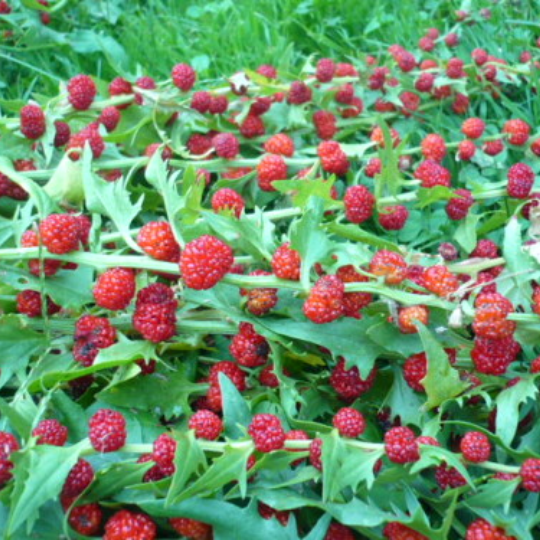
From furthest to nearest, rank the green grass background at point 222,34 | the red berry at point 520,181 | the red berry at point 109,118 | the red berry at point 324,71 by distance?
the green grass background at point 222,34
the red berry at point 324,71
the red berry at point 109,118
the red berry at point 520,181

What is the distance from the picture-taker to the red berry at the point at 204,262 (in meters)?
1.41

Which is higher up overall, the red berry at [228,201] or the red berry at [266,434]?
the red berry at [228,201]

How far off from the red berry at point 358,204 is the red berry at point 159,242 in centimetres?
61

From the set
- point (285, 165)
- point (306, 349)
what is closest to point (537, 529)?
point (306, 349)

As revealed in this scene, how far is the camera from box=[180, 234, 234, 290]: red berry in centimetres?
141

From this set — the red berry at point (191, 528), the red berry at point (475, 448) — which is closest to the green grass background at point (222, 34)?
the red berry at point (475, 448)

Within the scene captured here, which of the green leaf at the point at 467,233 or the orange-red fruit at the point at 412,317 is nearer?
the orange-red fruit at the point at 412,317

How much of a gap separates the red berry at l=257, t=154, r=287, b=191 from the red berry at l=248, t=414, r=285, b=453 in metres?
0.94

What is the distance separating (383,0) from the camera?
11.6 ft

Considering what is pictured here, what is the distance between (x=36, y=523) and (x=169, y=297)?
0.48 m

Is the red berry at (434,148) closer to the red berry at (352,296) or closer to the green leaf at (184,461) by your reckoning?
the red berry at (352,296)

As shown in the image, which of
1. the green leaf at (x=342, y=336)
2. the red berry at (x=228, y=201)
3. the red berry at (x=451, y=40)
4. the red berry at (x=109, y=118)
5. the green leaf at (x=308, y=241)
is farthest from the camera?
the red berry at (x=451, y=40)

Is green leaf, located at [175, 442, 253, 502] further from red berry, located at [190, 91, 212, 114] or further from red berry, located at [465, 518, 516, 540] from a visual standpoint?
red berry, located at [190, 91, 212, 114]

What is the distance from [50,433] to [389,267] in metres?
0.69
